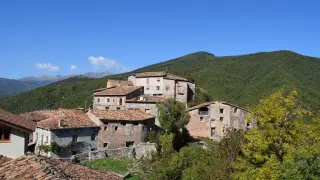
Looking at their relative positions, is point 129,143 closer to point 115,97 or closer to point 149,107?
point 149,107

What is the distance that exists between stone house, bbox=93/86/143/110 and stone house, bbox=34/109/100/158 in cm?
1454

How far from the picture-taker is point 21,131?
17.5 m

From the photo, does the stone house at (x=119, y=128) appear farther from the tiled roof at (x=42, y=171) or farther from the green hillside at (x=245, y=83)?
the green hillside at (x=245, y=83)

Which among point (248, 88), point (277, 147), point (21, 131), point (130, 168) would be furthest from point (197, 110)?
point (248, 88)

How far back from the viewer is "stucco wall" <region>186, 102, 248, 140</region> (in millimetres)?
51406

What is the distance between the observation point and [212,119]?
51812 mm

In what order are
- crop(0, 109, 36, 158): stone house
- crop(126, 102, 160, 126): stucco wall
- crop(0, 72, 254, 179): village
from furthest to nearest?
crop(126, 102, 160, 126): stucco wall, crop(0, 72, 254, 179): village, crop(0, 109, 36, 158): stone house

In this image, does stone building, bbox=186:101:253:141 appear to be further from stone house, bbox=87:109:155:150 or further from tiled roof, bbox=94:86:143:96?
tiled roof, bbox=94:86:143:96

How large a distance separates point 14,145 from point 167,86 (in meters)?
45.6

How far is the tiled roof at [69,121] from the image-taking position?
3772 centimetres

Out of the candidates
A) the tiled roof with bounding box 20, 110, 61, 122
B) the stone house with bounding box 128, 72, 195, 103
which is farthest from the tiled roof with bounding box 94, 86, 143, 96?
the tiled roof with bounding box 20, 110, 61, 122

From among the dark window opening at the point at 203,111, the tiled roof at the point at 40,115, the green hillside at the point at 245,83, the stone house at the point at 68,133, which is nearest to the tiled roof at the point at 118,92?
the dark window opening at the point at 203,111

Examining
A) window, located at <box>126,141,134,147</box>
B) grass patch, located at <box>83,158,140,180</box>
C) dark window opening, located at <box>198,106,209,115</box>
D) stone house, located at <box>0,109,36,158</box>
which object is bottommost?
grass patch, located at <box>83,158,140,180</box>

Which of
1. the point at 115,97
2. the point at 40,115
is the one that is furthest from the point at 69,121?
the point at 115,97
